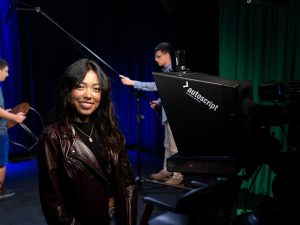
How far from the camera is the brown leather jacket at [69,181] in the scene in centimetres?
136

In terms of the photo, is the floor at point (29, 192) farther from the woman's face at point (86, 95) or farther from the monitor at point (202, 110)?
the woman's face at point (86, 95)

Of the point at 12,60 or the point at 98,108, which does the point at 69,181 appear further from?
the point at 12,60

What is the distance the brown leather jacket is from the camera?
53.7 inches

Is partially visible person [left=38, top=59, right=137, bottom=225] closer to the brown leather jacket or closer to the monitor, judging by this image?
the brown leather jacket

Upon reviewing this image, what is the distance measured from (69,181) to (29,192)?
2807 millimetres

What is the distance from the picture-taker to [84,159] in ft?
4.69

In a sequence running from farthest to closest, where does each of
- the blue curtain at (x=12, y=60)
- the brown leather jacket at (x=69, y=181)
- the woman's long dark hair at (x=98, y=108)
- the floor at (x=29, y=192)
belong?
the blue curtain at (x=12, y=60) → the floor at (x=29, y=192) → the woman's long dark hair at (x=98, y=108) → the brown leather jacket at (x=69, y=181)

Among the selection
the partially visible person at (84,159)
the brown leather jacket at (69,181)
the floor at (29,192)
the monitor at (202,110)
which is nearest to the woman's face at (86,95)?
the partially visible person at (84,159)

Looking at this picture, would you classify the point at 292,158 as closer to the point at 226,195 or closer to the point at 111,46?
the point at 226,195

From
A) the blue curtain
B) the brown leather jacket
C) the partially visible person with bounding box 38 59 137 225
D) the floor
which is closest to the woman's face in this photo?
the partially visible person with bounding box 38 59 137 225

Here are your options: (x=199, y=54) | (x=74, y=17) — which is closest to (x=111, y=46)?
(x=74, y=17)

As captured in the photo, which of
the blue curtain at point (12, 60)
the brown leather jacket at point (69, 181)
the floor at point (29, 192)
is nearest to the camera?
the brown leather jacket at point (69, 181)

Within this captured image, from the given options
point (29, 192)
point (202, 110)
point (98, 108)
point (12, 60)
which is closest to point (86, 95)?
point (98, 108)

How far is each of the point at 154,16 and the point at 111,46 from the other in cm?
102
